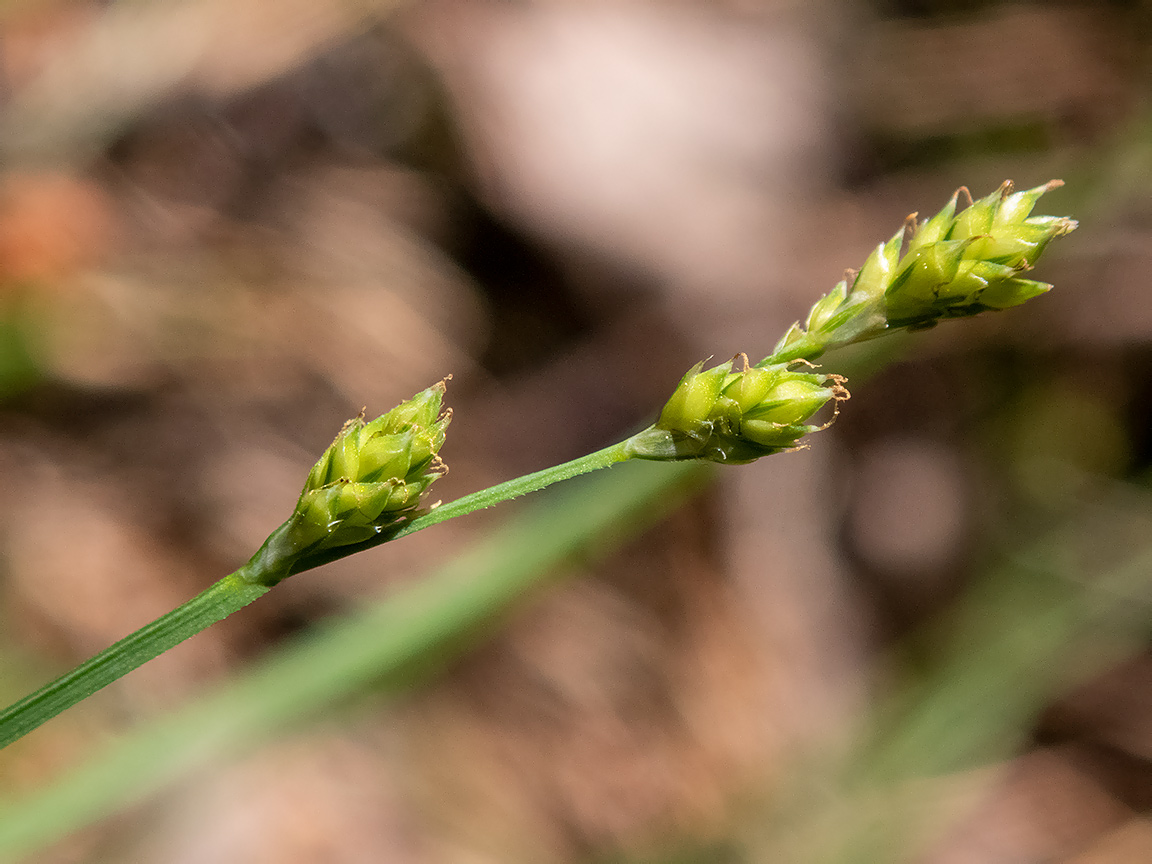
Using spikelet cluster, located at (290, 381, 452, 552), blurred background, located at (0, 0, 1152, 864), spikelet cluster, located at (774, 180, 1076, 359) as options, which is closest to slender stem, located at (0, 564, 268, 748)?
spikelet cluster, located at (290, 381, 452, 552)

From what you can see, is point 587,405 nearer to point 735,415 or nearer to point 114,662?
point 735,415

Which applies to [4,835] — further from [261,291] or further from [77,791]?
[261,291]

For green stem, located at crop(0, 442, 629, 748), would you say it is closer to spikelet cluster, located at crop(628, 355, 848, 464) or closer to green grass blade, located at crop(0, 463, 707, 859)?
spikelet cluster, located at crop(628, 355, 848, 464)

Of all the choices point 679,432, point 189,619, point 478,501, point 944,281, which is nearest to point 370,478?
point 478,501

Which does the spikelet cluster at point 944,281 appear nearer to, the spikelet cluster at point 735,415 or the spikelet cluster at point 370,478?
the spikelet cluster at point 735,415

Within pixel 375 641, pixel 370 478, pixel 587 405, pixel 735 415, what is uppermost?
pixel 587 405

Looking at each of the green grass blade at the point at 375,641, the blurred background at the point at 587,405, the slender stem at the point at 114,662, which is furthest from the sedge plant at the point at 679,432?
the blurred background at the point at 587,405

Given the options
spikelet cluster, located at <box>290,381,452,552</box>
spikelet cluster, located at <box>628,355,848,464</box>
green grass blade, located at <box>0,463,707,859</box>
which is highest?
green grass blade, located at <box>0,463,707,859</box>
